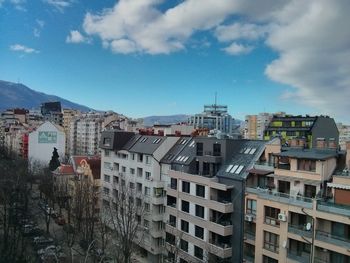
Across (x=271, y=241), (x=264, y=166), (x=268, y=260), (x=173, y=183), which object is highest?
(x=264, y=166)

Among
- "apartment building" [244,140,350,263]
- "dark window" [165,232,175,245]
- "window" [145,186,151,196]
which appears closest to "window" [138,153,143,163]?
"window" [145,186,151,196]

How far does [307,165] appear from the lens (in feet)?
112

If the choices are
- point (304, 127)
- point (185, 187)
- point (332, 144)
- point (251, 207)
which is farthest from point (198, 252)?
point (304, 127)

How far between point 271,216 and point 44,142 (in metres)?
117

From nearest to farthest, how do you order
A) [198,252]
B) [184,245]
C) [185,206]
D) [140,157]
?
[198,252] → [184,245] → [185,206] → [140,157]

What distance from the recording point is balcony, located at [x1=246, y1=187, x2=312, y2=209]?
32.3m

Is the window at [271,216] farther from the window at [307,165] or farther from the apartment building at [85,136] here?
the apartment building at [85,136]

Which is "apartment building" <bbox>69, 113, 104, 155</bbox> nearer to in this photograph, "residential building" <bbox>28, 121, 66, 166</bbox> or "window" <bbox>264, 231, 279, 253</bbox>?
"residential building" <bbox>28, 121, 66, 166</bbox>

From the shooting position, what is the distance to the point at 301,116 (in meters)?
122

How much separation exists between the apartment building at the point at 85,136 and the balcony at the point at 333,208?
446ft

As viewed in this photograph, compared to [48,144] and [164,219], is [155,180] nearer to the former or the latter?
[164,219]

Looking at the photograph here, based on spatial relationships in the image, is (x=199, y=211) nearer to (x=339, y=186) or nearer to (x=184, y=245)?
(x=184, y=245)

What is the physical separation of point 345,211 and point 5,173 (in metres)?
64.8

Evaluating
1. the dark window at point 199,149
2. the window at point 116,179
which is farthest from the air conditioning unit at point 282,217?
the window at point 116,179
